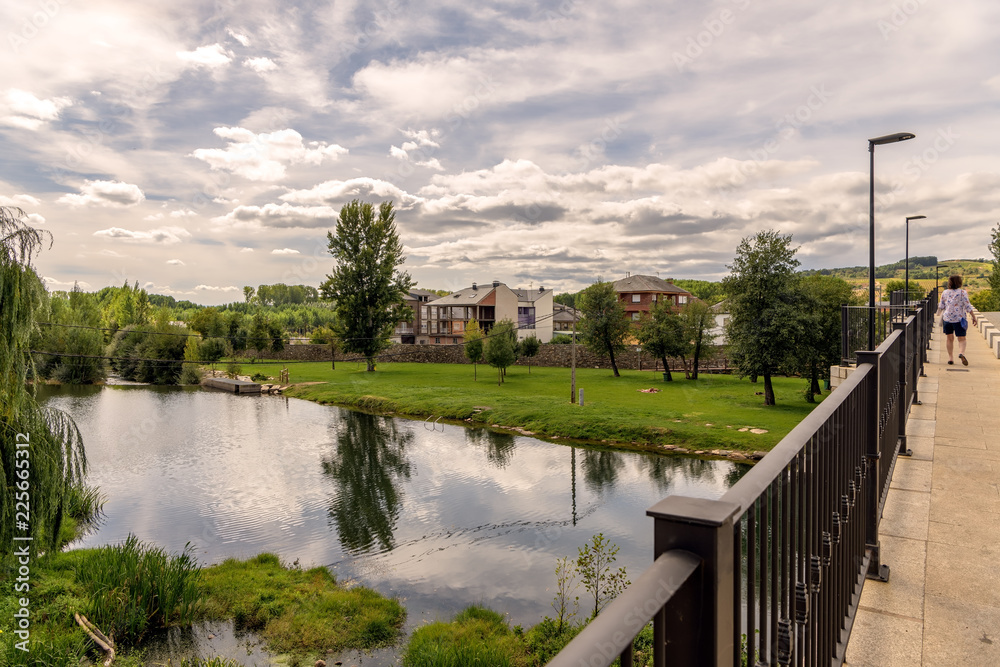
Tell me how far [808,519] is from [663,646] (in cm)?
133

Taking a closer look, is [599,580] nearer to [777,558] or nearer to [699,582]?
[777,558]

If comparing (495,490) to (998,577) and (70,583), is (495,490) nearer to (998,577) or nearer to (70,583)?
(70,583)

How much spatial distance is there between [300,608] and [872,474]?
10.6m

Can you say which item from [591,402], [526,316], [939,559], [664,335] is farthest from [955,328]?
[526,316]

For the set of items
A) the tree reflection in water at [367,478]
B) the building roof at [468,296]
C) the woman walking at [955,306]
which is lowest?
the tree reflection in water at [367,478]

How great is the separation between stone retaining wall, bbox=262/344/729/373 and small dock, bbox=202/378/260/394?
502 inches

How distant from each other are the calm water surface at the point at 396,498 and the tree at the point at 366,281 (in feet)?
71.1

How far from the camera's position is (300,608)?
36.3ft

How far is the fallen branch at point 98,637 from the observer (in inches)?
365

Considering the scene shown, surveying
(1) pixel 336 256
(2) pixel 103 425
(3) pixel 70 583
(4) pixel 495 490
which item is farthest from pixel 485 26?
(1) pixel 336 256

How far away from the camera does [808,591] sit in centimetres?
224

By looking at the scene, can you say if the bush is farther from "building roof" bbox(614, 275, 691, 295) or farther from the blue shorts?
the blue shorts

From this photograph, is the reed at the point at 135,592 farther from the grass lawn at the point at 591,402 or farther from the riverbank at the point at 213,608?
the grass lawn at the point at 591,402

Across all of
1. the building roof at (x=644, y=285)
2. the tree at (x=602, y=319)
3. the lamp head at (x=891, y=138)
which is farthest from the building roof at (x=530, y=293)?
the lamp head at (x=891, y=138)
